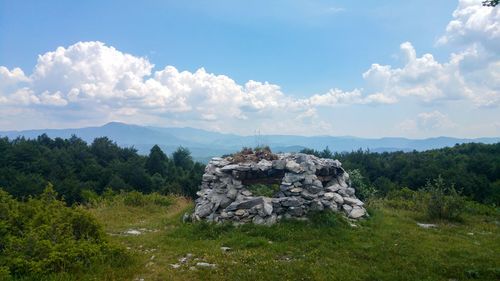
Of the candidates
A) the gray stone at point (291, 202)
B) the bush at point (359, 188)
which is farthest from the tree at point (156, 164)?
the gray stone at point (291, 202)

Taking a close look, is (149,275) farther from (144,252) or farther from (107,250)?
(144,252)

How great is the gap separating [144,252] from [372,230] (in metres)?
7.41

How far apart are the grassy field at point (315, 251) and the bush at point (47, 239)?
508 mm

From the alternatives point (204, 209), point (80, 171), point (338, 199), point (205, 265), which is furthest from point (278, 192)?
point (80, 171)

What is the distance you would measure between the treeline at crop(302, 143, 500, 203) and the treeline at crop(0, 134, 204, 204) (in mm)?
28891

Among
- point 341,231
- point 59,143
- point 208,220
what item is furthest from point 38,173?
point 341,231

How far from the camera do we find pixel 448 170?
52125 mm

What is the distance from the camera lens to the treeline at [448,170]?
47688mm

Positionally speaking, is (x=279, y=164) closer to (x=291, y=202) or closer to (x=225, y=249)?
(x=291, y=202)

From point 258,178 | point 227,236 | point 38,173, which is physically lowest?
point 38,173

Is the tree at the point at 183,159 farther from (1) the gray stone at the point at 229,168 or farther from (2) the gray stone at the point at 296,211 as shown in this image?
(2) the gray stone at the point at 296,211

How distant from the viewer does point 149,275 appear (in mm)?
9266

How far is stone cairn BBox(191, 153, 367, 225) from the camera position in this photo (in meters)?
13.9

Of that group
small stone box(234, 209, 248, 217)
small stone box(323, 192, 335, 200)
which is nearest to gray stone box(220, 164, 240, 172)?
small stone box(234, 209, 248, 217)
